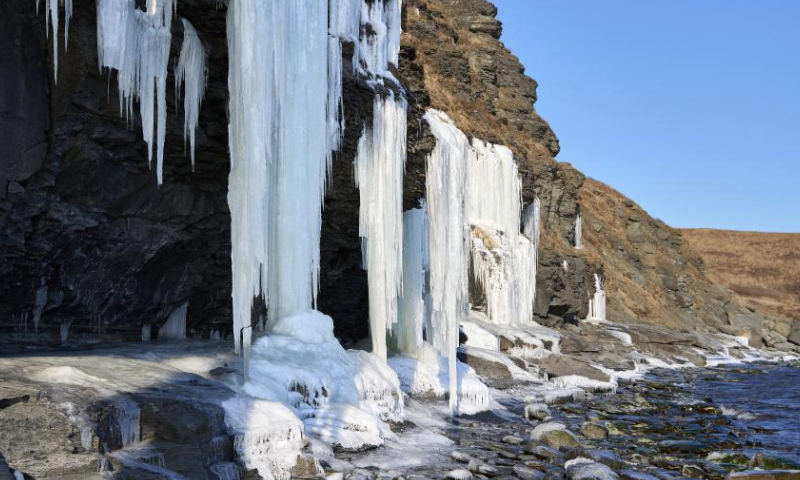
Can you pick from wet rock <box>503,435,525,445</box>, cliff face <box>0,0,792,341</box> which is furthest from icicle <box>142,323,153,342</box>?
wet rock <box>503,435,525,445</box>

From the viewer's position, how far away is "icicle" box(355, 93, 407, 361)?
547 inches

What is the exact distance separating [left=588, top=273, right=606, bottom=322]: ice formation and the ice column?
99.7ft

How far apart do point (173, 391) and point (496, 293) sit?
19823 mm

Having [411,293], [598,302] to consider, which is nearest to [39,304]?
[411,293]

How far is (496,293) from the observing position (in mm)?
26391

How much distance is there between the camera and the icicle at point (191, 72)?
35.2 feet

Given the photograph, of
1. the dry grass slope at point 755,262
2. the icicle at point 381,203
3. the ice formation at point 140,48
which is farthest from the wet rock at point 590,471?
the dry grass slope at point 755,262

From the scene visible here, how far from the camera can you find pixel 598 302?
40.2 meters

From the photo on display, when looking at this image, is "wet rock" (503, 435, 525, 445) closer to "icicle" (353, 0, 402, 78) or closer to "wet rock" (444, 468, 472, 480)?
"wet rock" (444, 468, 472, 480)

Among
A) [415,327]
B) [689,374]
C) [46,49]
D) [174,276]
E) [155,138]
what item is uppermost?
[46,49]

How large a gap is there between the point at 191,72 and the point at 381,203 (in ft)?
15.3

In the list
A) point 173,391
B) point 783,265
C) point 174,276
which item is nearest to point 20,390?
point 173,391

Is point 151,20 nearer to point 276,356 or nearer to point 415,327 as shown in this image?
point 276,356

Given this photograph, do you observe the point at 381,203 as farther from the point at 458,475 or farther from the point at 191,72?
the point at 458,475
